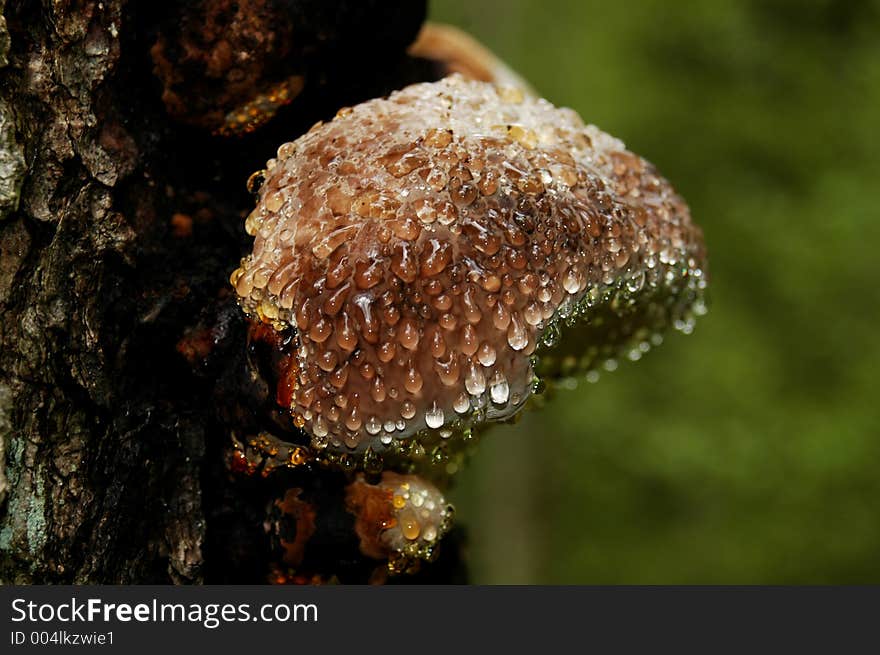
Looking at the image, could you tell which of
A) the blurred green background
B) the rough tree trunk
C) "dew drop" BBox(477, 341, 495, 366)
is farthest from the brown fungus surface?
the blurred green background

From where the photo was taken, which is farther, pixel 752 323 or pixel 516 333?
pixel 752 323

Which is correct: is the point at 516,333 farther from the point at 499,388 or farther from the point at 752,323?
the point at 752,323

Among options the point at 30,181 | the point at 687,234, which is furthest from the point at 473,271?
the point at 30,181

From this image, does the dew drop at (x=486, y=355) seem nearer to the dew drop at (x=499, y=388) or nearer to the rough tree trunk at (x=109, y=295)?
the dew drop at (x=499, y=388)

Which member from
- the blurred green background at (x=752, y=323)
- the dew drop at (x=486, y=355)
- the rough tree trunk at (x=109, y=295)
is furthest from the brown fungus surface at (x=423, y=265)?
the blurred green background at (x=752, y=323)

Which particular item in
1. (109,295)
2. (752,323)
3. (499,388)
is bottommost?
(499,388)

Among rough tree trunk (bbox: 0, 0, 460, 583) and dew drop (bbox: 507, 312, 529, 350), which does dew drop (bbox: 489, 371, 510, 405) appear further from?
rough tree trunk (bbox: 0, 0, 460, 583)

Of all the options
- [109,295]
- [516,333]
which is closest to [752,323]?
[516,333]
